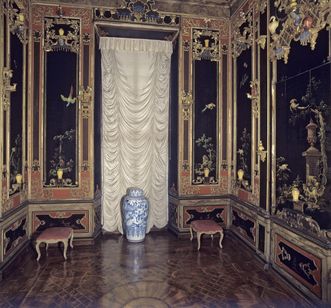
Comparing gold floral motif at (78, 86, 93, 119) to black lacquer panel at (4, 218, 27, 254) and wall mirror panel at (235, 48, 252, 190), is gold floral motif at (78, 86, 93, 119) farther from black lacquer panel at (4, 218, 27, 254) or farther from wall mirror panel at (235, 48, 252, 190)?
wall mirror panel at (235, 48, 252, 190)

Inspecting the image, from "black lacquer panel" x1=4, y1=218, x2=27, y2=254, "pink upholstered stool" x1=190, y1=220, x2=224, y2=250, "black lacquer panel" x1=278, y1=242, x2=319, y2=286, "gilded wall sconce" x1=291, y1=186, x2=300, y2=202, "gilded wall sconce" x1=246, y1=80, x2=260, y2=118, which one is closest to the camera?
"black lacquer panel" x1=278, y1=242, x2=319, y2=286

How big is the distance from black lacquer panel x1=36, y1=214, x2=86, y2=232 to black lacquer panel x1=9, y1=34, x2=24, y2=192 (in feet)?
3.02

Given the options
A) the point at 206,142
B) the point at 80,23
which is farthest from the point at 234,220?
the point at 80,23

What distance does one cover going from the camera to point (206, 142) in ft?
18.6

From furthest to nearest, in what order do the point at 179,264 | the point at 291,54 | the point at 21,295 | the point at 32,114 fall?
the point at 32,114 < the point at 179,264 < the point at 291,54 < the point at 21,295

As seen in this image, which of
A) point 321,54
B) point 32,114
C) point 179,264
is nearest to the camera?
point 321,54

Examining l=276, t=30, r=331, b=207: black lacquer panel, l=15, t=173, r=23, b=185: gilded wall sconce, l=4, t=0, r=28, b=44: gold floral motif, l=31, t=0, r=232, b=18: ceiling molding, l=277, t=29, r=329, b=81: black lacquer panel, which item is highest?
l=31, t=0, r=232, b=18: ceiling molding

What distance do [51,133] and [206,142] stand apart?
2.90 m

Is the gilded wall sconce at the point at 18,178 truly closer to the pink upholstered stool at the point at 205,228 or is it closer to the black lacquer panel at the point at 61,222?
the black lacquer panel at the point at 61,222

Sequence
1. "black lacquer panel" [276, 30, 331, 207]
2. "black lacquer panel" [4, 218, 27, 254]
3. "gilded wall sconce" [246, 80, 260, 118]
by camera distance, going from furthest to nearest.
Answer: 1. "gilded wall sconce" [246, 80, 260, 118]
2. "black lacquer panel" [4, 218, 27, 254]
3. "black lacquer panel" [276, 30, 331, 207]

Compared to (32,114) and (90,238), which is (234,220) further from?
(32,114)

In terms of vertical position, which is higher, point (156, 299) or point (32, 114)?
point (32, 114)

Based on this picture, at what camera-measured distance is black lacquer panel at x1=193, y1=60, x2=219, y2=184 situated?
5.62m

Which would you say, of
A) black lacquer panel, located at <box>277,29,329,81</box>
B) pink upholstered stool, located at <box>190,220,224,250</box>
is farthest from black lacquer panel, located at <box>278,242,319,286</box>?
black lacquer panel, located at <box>277,29,329,81</box>
